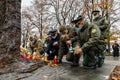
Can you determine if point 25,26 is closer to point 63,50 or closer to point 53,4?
point 53,4

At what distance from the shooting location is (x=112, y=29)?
3288 centimetres

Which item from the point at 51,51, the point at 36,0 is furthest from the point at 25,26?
the point at 51,51

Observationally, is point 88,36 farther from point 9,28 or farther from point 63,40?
point 9,28

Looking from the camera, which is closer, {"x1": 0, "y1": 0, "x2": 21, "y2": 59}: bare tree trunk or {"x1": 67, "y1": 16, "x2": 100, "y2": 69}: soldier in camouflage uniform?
{"x1": 0, "y1": 0, "x2": 21, "y2": 59}: bare tree trunk

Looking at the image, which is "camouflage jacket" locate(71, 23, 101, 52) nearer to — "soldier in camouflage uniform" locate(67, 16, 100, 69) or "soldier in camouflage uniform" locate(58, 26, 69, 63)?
"soldier in camouflage uniform" locate(67, 16, 100, 69)

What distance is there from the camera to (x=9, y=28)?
5035 mm

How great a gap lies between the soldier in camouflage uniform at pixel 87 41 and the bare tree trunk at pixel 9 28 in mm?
1300

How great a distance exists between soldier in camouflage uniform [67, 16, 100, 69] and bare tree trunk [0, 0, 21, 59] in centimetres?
130

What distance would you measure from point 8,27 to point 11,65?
728 millimetres

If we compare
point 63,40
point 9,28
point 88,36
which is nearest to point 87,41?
point 88,36

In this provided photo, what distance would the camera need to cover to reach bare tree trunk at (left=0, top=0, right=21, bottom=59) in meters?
5.00

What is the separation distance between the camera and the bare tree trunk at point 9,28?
16.4 feet

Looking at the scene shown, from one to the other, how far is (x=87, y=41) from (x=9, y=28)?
1892 mm

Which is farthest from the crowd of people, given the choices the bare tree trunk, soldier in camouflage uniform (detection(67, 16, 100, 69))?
the bare tree trunk
